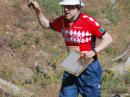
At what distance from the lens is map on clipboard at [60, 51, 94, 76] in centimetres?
573

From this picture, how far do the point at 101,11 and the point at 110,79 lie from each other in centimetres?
555

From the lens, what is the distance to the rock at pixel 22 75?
8.64 metres

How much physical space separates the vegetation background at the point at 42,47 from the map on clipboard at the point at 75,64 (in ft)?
6.73

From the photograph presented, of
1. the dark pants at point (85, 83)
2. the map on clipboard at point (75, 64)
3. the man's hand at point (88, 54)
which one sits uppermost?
the man's hand at point (88, 54)

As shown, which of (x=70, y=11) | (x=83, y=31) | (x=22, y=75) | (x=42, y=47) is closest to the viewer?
(x=70, y=11)

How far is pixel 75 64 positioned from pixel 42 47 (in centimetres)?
506

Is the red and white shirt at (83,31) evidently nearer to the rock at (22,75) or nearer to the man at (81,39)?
the man at (81,39)

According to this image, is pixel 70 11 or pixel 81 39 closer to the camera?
pixel 70 11

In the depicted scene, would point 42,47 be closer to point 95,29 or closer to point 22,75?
point 22,75

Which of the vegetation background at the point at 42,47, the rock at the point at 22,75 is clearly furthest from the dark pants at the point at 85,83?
the rock at the point at 22,75

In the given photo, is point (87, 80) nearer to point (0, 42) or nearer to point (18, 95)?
point (18, 95)

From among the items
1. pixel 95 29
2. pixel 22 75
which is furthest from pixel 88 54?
pixel 22 75

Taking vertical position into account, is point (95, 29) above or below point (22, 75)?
above

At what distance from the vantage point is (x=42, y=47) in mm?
10797
